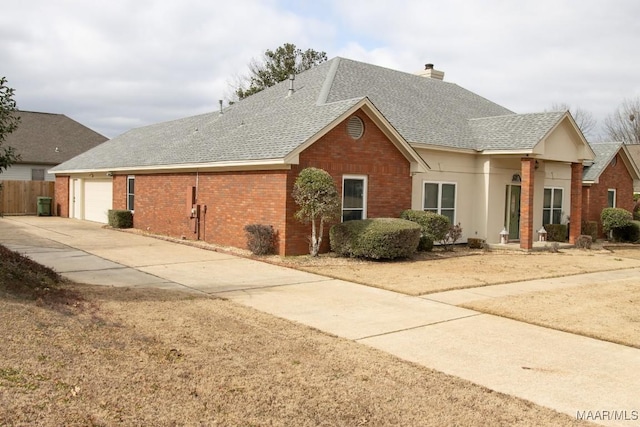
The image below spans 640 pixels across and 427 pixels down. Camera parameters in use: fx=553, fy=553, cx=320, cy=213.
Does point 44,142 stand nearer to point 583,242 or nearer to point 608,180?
point 583,242

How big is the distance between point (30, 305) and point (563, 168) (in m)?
21.4

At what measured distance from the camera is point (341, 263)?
14211mm

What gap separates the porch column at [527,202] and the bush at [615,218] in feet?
25.0

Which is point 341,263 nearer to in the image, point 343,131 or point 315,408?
point 343,131

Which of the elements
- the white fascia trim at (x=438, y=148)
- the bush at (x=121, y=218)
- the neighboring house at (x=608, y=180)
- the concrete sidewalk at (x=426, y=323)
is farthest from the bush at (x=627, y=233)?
the bush at (x=121, y=218)

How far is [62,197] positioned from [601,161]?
93.0 feet

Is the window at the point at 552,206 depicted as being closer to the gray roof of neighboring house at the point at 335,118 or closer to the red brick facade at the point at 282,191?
the gray roof of neighboring house at the point at 335,118

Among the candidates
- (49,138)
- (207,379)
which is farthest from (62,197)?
(207,379)

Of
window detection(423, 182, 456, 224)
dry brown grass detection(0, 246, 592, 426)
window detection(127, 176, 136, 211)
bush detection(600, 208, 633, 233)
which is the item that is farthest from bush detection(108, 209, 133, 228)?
bush detection(600, 208, 633, 233)

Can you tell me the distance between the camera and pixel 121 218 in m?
23.4

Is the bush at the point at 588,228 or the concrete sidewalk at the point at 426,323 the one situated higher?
the bush at the point at 588,228

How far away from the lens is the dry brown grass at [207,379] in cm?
452

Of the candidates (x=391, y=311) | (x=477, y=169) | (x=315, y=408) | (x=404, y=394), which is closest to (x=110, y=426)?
(x=315, y=408)

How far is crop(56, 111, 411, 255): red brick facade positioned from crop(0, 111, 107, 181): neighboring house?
23.1m
